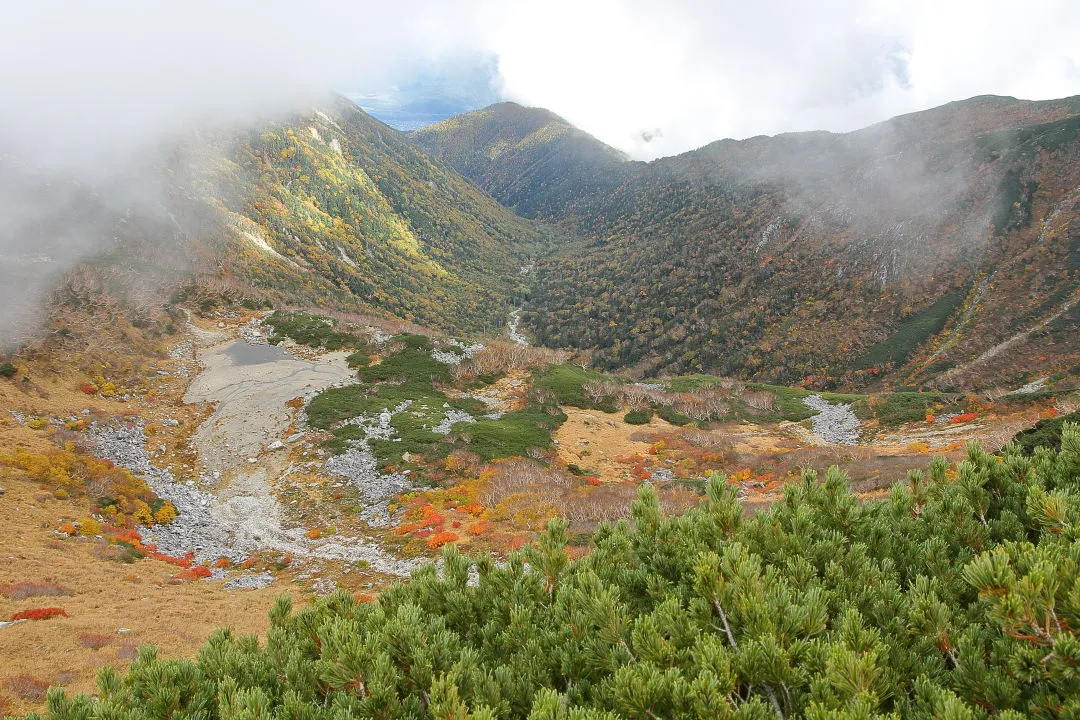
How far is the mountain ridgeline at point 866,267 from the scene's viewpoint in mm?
59406

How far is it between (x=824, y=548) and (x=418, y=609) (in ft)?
8.93

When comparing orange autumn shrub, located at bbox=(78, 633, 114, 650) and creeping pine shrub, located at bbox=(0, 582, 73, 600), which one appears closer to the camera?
orange autumn shrub, located at bbox=(78, 633, 114, 650)

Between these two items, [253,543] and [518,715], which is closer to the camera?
[518,715]

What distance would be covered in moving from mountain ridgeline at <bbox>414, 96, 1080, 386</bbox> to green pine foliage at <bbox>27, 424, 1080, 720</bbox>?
62407mm

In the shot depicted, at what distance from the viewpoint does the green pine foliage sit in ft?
6.35

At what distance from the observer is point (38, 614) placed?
8.93m

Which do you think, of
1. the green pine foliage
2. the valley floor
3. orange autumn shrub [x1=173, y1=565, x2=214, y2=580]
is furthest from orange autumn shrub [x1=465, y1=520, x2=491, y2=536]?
the green pine foliage

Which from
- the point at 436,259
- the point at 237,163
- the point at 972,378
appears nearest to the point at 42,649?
the point at 972,378

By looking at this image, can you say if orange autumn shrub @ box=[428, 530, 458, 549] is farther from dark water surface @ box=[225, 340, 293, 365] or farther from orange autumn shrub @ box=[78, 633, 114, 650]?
dark water surface @ box=[225, 340, 293, 365]

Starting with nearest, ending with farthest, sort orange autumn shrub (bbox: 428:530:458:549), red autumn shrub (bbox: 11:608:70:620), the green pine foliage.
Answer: the green pine foliage, red autumn shrub (bbox: 11:608:70:620), orange autumn shrub (bbox: 428:530:458:549)

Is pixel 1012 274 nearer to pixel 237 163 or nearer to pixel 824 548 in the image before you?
pixel 824 548

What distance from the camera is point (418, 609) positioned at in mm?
3156

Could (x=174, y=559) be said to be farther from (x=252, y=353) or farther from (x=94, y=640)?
(x=252, y=353)

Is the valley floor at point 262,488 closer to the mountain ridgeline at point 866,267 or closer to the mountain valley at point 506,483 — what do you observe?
the mountain valley at point 506,483
